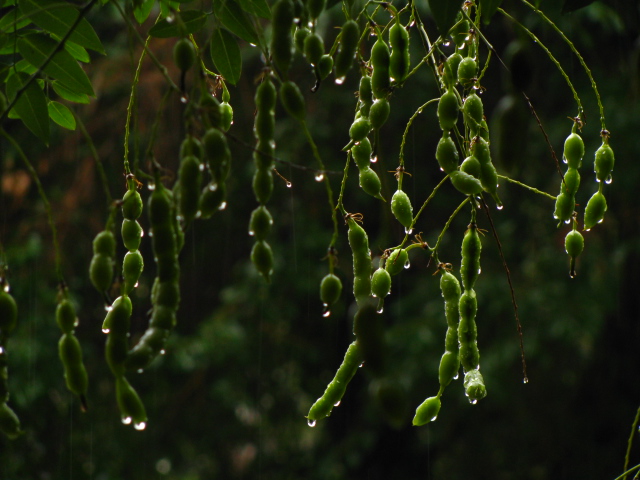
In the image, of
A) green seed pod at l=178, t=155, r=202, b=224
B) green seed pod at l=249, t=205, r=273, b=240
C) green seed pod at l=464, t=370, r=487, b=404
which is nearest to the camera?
green seed pod at l=178, t=155, r=202, b=224

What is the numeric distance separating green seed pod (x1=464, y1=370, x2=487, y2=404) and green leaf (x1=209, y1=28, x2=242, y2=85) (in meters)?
0.47

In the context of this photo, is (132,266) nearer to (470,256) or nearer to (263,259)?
(263,259)

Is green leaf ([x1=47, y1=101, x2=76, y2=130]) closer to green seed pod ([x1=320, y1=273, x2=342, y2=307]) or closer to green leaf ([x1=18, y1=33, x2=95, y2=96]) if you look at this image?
green leaf ([x1=18, y1=33, x2=95, y2=96])

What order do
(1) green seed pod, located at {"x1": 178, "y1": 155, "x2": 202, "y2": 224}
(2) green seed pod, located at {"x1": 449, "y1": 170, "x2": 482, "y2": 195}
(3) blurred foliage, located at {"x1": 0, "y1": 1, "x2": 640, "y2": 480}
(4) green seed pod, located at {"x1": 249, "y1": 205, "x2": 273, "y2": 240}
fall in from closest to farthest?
(1) green seed pod, located at {"x1": 178, "y1": 155, "x2": 202, "y2": 224} < (4) green seed pod, located at {"x1": 249, "y1": 205, "x2": 273, "y2": 240} < (2) green seed pod, located at {"x1": 449, "y1": 170, "x2": 482, "y2": 195} < (3) blurred foliage, located at {"x1": 0, "y1": 1, "x2": 640, "y2": 480}

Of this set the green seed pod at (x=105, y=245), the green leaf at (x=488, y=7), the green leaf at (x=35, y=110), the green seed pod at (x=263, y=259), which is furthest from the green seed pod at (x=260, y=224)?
the green leaf at (x=35, y=110)

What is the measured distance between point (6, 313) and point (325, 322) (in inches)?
176

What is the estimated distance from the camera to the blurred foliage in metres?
4.16

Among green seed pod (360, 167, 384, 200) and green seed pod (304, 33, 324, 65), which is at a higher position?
green seed pod (304, 33, 324, 65)

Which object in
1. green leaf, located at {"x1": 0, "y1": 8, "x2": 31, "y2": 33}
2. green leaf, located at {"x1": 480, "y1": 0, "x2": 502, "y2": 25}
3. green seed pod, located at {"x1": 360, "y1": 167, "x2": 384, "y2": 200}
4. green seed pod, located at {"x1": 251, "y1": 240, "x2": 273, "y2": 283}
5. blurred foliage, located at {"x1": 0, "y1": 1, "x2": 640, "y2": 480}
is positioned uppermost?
green leaf, located at {"x1": 0, "y1": 8, "x2": 31, "y2": 33}

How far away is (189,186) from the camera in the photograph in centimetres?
60

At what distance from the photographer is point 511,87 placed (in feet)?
1.96

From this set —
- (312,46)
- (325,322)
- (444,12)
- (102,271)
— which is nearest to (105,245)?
(102,271)

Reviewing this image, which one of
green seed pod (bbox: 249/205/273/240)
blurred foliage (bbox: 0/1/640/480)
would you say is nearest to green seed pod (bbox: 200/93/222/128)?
green seed pod (bbox: 249/205/273/240)

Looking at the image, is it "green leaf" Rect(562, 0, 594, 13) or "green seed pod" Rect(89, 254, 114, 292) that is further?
"green leaf" Rect(562, 0, 594, 13)
